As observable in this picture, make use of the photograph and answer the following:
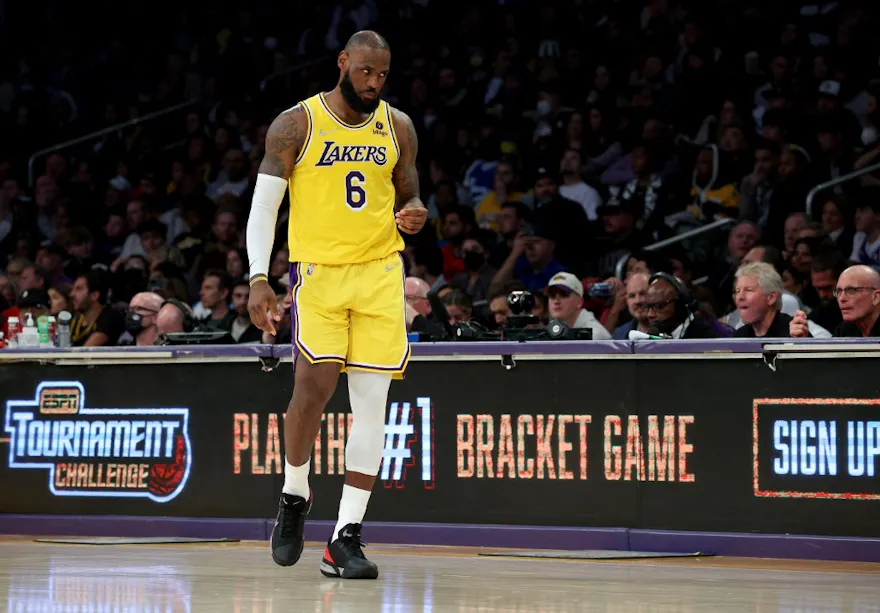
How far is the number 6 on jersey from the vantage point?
6.85 m

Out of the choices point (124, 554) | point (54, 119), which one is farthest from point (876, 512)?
point (54, 119)

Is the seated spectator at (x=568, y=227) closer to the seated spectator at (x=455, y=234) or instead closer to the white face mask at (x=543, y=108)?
the seated spectator at (x=455, y=234)

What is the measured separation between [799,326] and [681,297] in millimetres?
873

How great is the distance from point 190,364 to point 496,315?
105 inches

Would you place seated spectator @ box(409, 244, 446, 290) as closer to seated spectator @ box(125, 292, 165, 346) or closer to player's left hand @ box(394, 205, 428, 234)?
seated spectator @ box(125, 292, 165, 346)

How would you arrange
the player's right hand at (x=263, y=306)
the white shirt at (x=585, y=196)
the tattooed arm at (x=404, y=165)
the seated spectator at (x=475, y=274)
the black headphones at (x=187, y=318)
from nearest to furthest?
the player's right hand at (x=263, y=306) → the tattooed arm at (x=404, y=165) → the black headphones at (x=187, y=318) → the seated spectator at (x=475, y=274) → the white shirt at (x=585, y=196)

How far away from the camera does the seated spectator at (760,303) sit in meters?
8.77

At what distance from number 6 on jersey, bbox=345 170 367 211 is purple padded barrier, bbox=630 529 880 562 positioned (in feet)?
7.74

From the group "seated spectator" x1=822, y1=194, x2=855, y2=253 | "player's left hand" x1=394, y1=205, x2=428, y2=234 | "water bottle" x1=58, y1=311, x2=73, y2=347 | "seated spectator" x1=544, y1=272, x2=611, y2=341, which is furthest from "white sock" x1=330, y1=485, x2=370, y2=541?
"seated spectator" x1=822, y1=194, x2=855, y2=253

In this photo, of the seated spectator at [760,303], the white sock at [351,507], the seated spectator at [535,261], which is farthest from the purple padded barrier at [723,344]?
the seated spectator at [535,261]

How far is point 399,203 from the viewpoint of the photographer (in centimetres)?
714

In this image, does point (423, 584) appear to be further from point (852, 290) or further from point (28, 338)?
point (28, 338)

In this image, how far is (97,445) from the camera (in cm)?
930

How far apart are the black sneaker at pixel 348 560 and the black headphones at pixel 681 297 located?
9.47ft
